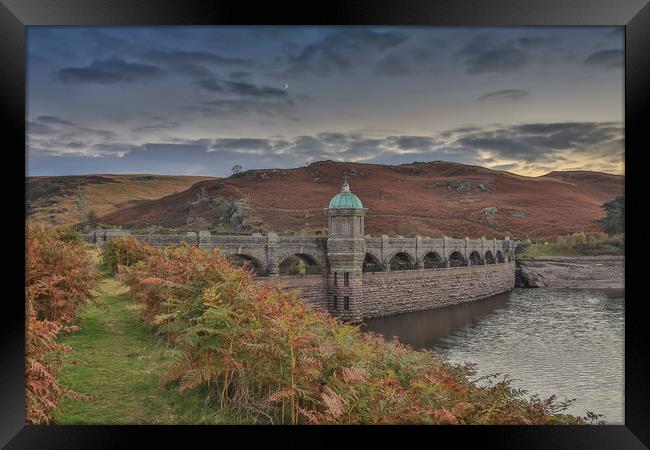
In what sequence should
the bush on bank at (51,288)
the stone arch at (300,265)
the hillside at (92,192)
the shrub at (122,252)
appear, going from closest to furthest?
1. the bush on bank at (51,288)
2. the hillside at (92,192)
3. the shrub at (122,252)
4. the stone arch at (300,265)

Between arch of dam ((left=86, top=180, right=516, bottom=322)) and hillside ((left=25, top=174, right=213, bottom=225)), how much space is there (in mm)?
1372

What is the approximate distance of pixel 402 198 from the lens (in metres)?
9.97

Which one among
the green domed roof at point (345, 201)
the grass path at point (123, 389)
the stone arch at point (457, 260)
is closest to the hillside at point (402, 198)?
the green domed roof at point (345, 201)

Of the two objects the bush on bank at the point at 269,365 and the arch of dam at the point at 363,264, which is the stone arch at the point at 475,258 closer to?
the arch of dam at the point at 363,264

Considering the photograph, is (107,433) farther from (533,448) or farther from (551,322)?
(551,322)

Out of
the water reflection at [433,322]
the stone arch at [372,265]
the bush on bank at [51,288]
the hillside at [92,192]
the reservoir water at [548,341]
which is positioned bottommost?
the water reflection at [433,322]

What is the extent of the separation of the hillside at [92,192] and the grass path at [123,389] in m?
2.58

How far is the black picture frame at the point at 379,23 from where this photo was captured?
411 cm

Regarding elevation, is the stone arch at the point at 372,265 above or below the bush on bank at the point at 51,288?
below

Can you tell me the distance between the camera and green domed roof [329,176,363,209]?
12002mm

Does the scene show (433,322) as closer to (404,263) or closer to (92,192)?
(404,263)

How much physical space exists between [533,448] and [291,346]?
2614 mm

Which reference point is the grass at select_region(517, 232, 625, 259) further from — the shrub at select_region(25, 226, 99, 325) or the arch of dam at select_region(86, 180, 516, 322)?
the shrub at select_region(25, 226, 99, 325)

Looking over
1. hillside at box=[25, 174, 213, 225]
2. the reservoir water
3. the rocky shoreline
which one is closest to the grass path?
hillside at box=[25, 174, 213, 225]
